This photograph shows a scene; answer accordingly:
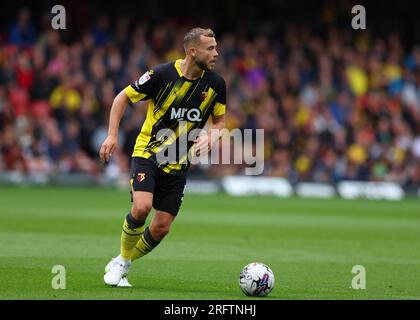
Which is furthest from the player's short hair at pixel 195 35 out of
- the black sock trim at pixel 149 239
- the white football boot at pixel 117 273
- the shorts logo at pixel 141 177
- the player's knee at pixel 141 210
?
the white football boot at pixel 117 273

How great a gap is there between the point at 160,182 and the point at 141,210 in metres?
0.52

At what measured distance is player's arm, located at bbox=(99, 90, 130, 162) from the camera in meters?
9.72

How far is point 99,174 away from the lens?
27.4 metres

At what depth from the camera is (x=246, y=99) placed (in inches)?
1136

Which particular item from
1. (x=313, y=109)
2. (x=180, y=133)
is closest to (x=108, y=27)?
(x=313, y=109)

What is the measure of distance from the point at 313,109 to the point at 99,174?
21.7 ft

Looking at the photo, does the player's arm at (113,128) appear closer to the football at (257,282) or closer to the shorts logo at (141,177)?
the shorts logo at (141,177)

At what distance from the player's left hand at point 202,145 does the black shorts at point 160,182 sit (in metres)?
0.51

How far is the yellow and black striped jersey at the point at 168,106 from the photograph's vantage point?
401 inches

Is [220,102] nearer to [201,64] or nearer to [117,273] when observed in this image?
[201,64]

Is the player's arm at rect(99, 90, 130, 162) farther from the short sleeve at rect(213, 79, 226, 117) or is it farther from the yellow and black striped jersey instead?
the short sleeve at rect(213, 79, 226, 117)

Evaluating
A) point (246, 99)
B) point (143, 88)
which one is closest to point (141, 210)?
point (143, 88)
